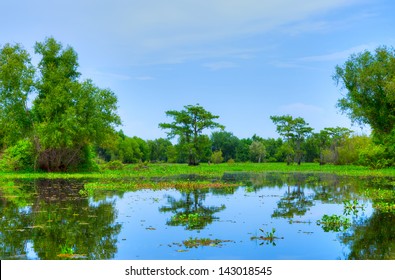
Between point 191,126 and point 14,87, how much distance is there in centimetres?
3474

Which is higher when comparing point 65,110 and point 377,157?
point 65,110

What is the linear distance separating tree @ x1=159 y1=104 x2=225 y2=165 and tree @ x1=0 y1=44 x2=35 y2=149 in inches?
1256

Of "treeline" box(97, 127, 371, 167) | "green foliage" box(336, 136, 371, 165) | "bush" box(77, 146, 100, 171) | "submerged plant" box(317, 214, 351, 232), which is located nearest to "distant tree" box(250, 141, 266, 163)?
"treeline" box(97, 127, 371, 167)

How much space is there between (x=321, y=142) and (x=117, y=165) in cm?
4791

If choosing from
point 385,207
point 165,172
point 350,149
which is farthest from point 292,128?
point 385,207

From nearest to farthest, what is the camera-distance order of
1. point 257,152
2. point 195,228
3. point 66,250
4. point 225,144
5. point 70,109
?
1. point 66,250
2. point 195,228
3. point 70,109
4. point 257,152
5. point 225,144

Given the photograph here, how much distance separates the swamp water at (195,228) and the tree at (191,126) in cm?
5288

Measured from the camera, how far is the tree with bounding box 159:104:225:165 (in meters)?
74.3

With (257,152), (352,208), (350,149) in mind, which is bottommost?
→ (352,208)

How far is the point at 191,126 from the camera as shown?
7544cm

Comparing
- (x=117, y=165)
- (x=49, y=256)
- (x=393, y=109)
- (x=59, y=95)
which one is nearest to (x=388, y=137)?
(x=393, y=109)

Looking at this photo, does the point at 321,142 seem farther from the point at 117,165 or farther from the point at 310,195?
the point at 310,195

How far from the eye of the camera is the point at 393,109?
175 ft

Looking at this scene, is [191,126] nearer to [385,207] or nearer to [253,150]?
[253,150]
